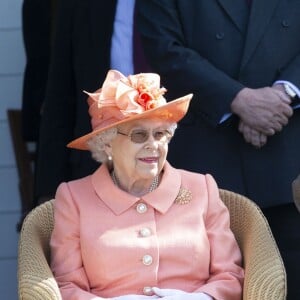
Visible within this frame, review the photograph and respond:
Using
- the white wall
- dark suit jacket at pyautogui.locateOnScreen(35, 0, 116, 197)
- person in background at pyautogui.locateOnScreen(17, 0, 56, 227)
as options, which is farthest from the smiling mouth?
the white wall

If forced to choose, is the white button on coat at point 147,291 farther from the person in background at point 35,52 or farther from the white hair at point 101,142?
the person in background at point 35,52

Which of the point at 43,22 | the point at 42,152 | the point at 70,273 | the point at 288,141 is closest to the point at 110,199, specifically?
the point at 70,273

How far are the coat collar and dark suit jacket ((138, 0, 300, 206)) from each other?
1.82 ft

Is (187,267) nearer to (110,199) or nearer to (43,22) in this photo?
(110,199)

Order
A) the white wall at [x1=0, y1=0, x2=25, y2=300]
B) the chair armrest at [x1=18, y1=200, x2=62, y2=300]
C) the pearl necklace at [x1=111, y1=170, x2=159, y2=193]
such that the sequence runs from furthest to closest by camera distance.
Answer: the white wall at [x1=0, y1=0, x2=25, y2=300] < the pearl necklace at [x1=111, y1=170, x2=159, y2=193] < the chair armrest at [x1=18, y1=200, x2=62, y2=300]

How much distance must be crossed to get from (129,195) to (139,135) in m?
0.24

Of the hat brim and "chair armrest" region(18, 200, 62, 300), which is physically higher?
the hat brim

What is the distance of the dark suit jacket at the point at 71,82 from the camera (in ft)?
18.0

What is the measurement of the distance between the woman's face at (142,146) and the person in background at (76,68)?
98cm

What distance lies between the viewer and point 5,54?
6.38 metres

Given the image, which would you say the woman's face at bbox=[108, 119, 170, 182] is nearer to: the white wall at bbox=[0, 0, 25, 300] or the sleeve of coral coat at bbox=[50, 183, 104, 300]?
the sleeve of coral coat at bbox=[50, 183, 104, 300]

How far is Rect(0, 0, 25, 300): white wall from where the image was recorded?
20.9ft

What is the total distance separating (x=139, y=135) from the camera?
4379 millimetres

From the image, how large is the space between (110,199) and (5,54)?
2.12 m
